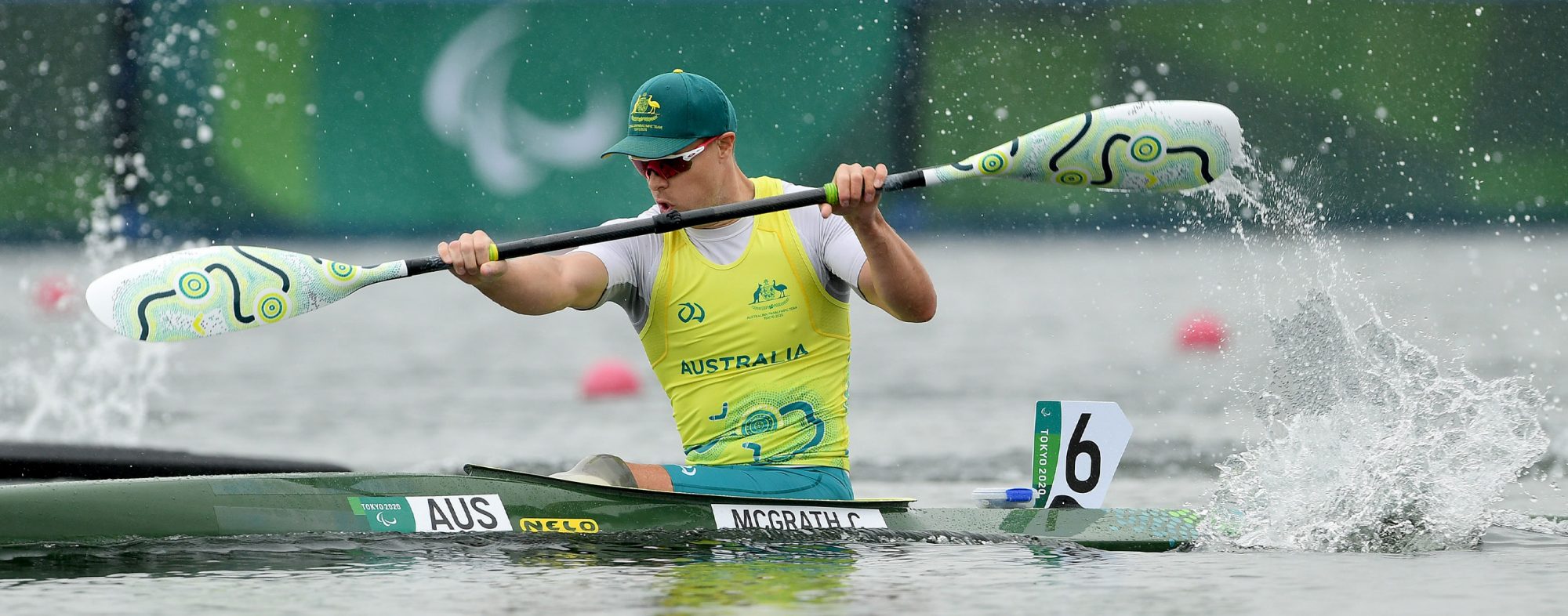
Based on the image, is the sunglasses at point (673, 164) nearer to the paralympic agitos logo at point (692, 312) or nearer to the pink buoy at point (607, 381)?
the paralympic agitos logo at point (692, 312)

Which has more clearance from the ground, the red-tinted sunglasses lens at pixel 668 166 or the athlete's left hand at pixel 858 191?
the red-tinted sunglasses lens at pixel 668 166

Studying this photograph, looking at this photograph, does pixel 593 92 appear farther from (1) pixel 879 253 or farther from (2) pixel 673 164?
(1) pixel 879 253

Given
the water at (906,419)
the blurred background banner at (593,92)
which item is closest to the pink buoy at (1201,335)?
the water at (906,419)

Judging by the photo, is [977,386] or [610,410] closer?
[610,410]

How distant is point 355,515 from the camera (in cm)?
536

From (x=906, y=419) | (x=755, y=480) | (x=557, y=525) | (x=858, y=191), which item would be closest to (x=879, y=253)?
(x=858, y=191)

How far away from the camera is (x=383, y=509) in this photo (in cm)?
538

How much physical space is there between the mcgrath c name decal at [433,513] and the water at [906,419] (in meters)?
0.05

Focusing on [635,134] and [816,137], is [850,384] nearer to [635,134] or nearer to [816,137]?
[635,134]

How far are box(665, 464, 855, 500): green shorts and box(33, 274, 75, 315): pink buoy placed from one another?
12104 mm

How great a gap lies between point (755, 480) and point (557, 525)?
0.58m

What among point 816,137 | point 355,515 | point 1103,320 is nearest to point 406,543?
point 355,515

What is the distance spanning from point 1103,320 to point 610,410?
6.25 metres

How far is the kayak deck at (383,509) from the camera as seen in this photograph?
5.21m
